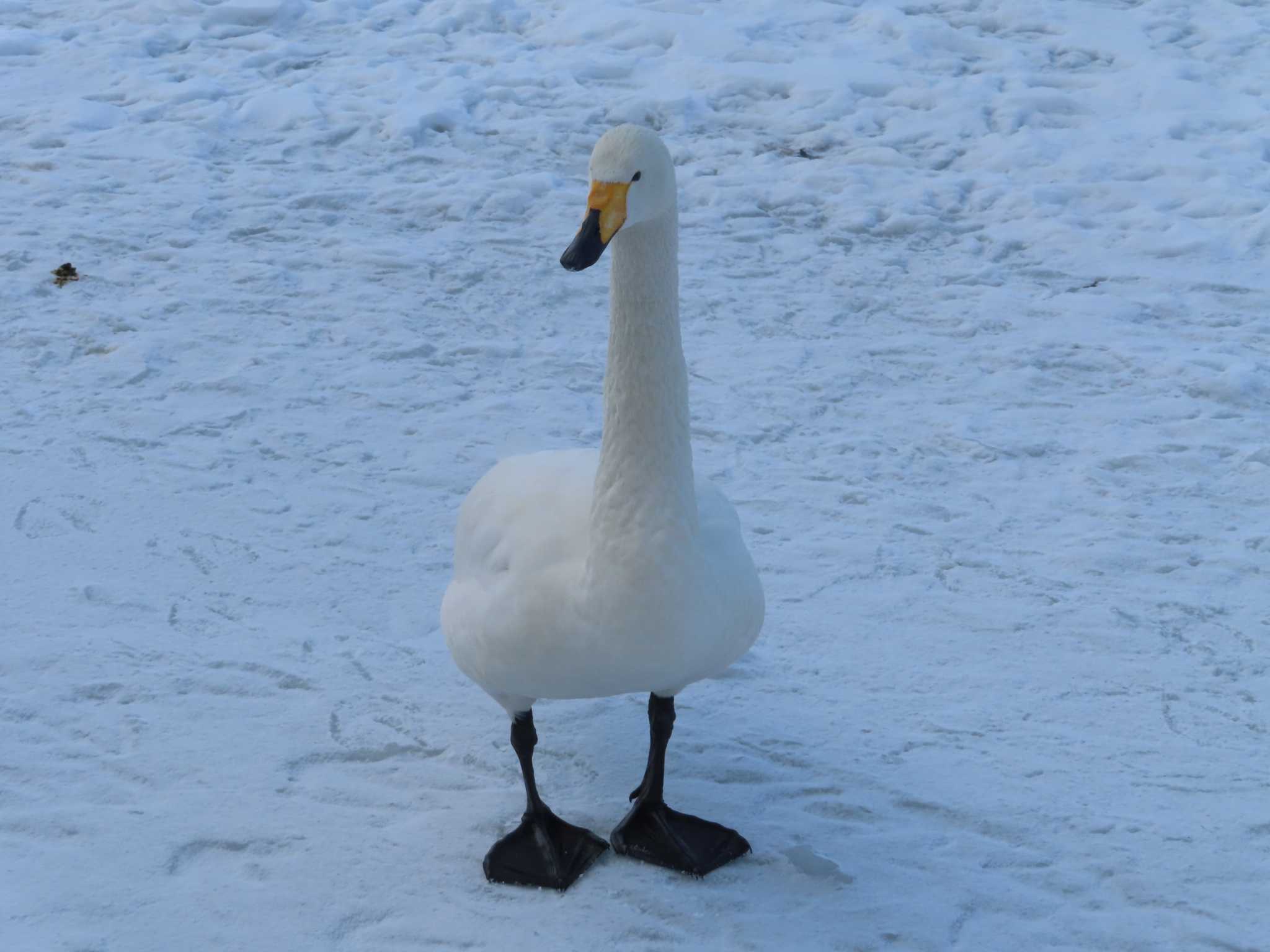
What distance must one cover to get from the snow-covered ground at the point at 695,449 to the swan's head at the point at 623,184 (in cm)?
146

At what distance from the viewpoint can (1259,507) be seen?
490 centimetres

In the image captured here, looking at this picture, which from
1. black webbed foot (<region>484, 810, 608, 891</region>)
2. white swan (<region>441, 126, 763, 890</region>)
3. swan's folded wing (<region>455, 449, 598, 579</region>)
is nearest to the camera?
white swan (<region>441, 126, 763, 890</region>)

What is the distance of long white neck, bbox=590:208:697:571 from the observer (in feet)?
9.36

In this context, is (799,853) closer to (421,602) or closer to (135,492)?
(421,602)

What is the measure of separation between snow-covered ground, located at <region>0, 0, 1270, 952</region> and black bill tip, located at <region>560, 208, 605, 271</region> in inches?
55.7

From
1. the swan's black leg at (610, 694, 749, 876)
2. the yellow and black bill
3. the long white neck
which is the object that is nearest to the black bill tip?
the yellow and black bill

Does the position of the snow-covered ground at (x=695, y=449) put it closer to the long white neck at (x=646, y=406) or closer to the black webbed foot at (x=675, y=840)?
the black webbed foot at (x=675, y=840)

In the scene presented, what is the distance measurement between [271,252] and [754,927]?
4.66 metres

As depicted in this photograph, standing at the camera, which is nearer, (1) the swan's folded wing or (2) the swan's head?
(2) the swan's head

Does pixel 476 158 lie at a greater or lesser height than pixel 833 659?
greater

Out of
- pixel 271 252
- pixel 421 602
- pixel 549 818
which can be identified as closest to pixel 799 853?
pixel 549 818

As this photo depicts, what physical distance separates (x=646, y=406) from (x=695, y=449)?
2.41 meters

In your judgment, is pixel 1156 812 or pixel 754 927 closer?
pixel 754 927

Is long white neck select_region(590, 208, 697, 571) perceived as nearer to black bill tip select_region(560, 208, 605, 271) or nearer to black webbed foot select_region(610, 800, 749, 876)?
black bill tip select_region(560, 208, 605, 271)
